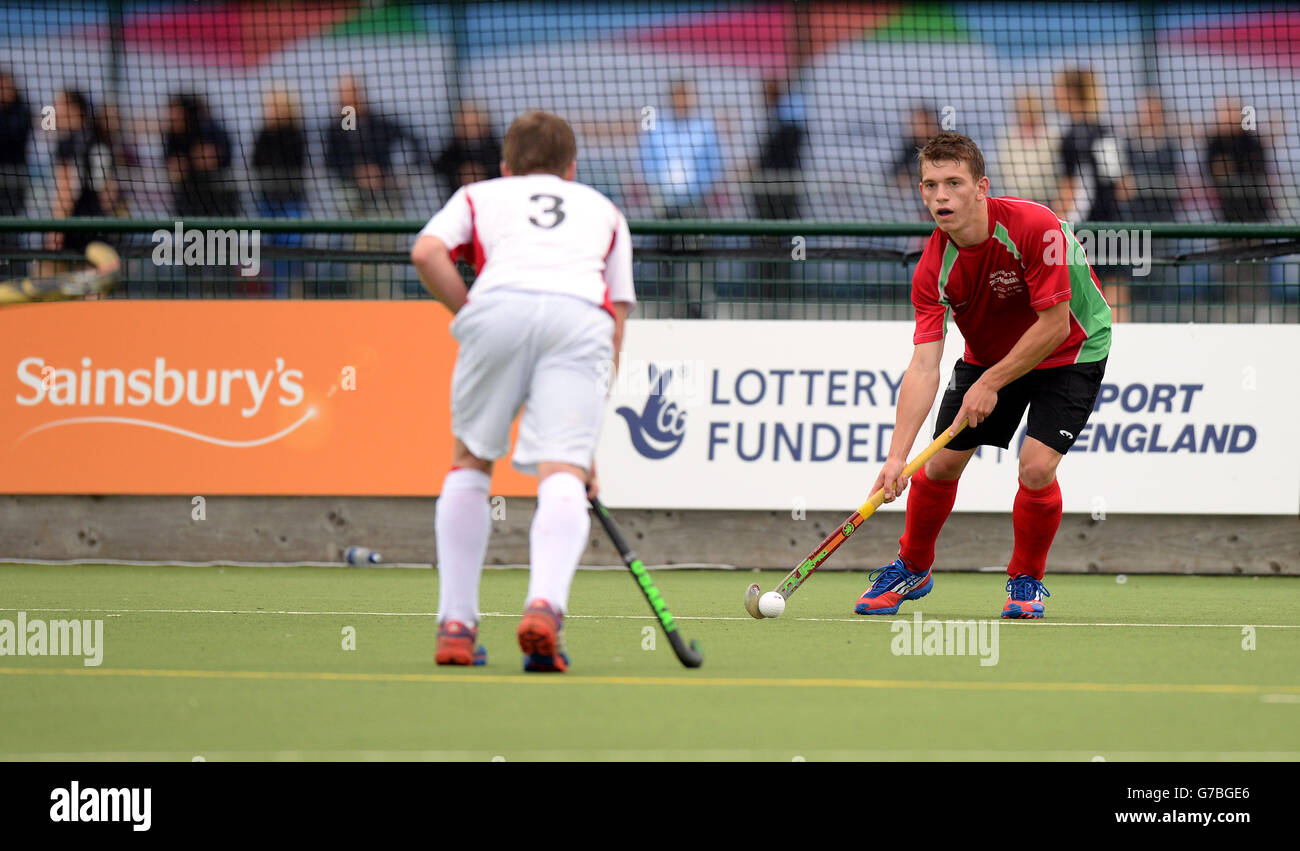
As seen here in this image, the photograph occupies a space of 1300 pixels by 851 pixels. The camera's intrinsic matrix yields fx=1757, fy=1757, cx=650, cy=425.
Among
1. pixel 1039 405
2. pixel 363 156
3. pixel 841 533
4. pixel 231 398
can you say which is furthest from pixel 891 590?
pixel 363 156

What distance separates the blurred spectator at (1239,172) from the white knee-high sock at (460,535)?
7.64m

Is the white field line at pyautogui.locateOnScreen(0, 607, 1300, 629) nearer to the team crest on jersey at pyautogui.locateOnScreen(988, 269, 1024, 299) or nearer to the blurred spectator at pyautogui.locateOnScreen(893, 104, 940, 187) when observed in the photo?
the team crest on jersey at pyautogui.locateOnScreen(988, 269, 1024, 299)

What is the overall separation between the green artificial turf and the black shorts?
68 centimetres

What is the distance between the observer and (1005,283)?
6.20 m

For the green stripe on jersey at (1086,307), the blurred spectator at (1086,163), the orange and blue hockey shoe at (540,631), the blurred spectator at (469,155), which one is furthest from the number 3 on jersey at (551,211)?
the blurred spectator at (1086,163)

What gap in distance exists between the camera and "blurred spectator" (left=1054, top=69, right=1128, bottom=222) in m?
10.3

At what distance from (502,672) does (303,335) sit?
4911 mm

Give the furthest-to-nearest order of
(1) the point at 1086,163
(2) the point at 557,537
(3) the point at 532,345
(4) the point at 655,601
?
(1) the point at 1086,163
(4) the point at 655,601
(3) the point at 532,345
(2) the point at 557,537

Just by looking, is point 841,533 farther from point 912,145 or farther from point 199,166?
point 199,166

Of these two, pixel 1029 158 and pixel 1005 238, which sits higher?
pixel 1029 158

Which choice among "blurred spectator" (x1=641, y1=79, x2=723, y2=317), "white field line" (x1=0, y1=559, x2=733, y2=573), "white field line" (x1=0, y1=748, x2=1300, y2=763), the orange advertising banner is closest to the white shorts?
"white field line" (x1=0, y1=748, x2=1300, y2=763)

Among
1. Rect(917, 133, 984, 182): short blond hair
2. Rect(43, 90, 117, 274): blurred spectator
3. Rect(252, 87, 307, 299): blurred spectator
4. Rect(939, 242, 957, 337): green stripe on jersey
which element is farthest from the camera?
Rect(252, 87, 307, 299): blurred spectator

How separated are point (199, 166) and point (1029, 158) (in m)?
5.04

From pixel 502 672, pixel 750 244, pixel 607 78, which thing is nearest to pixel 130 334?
pixel 750 244
